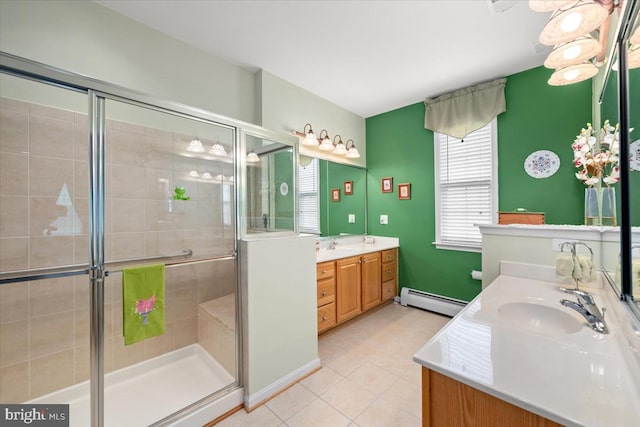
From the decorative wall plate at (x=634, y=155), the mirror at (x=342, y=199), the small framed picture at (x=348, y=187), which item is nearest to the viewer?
the decorative wall plate at (x=634, y=155)

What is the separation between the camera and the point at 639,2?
3.00 feet

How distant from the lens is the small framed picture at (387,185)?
3613mm

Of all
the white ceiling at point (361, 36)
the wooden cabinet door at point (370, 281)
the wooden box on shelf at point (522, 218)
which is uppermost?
the white ceiling at point (361, 36)

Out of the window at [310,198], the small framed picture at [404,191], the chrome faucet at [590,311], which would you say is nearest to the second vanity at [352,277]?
the window at [310,198]

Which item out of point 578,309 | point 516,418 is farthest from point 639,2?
point 516,418

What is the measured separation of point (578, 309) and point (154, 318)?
2237 millimetres

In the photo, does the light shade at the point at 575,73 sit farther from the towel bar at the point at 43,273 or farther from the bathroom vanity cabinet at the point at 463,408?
the towel bar at the point at 43,273

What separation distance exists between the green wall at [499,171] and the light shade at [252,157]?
225 cm

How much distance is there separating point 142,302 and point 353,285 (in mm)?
1998

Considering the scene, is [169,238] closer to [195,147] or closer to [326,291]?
[195,147]

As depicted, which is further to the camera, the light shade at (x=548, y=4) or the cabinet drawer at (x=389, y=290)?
the cabinet drawer at (x=389, y=290)

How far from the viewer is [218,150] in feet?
6.55

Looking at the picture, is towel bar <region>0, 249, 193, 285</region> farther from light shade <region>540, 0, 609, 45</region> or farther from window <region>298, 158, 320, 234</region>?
light shade <region>540, 0, 609, 45</region>

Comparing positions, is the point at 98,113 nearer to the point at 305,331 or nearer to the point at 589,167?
the point at 305,331
